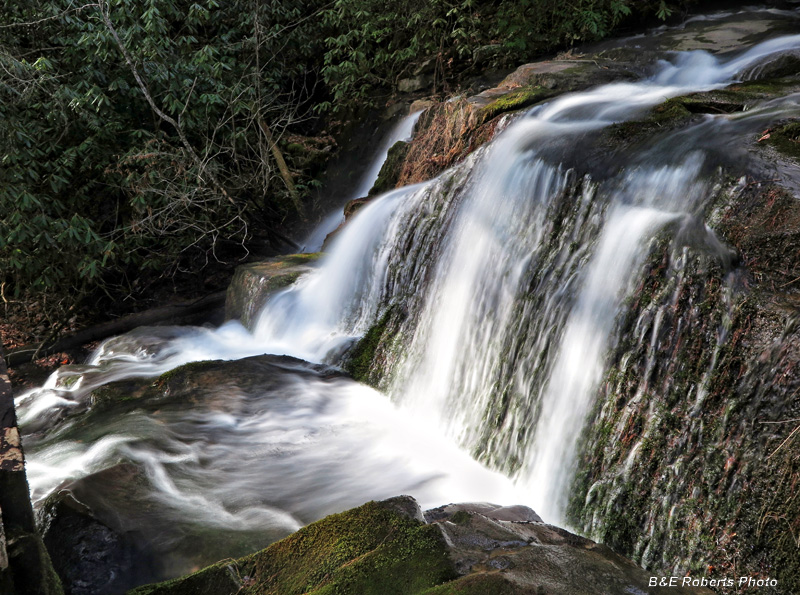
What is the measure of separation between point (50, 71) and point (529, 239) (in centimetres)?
698

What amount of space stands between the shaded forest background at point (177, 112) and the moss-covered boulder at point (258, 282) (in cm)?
101

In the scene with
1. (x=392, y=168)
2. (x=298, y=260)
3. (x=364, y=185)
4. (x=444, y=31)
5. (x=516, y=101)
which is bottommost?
(x=298, y=260)

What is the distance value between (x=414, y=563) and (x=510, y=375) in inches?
94.2

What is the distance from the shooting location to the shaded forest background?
852 cm

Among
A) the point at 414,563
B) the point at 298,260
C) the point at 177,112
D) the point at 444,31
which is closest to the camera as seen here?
the point at 414,563

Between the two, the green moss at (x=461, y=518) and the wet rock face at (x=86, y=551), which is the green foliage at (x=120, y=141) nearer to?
the wet rock face at (x=86, y=551)

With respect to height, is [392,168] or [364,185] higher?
[392,168]

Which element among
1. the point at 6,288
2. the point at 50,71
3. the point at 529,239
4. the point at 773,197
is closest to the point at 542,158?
the point at 529,239

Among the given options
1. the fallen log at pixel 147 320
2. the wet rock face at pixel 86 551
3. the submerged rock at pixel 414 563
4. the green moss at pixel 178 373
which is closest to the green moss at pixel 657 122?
the submerged rock at pixel 414 563

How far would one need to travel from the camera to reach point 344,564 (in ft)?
7.77

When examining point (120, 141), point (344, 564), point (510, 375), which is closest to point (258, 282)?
point (120, 141)

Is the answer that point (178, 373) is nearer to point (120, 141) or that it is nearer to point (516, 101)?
point (516, 101)

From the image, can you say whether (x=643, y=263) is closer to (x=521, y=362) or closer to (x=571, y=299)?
(x=571, y=299)

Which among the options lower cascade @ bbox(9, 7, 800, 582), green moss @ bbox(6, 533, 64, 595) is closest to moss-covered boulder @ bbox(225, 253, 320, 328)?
lower cascade @ bbox(9, 7, 800, 582)
